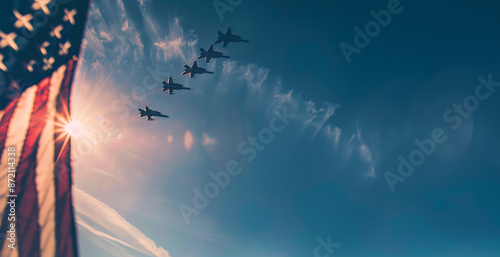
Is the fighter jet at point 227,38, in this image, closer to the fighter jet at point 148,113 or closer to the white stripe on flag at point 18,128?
the fighter jet at point 148,113

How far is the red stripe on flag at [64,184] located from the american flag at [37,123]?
1cm

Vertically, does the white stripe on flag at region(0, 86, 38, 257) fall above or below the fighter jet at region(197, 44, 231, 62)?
below

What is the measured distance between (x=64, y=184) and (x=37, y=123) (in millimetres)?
1463

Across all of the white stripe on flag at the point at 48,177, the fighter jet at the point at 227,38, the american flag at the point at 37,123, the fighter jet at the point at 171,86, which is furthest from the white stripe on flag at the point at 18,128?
the fighter jet at the point at 227,38

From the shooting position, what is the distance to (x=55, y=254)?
3309mm

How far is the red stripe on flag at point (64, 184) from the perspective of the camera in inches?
135

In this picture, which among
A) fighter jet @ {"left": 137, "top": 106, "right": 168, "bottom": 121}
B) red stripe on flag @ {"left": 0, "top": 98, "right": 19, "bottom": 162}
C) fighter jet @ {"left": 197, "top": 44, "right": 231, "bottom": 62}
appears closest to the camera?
red stripe on flag @ {"left": 0, "top": 98, "right": 19, "bottom": 162}

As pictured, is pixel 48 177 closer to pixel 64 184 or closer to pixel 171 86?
pixel 64 184

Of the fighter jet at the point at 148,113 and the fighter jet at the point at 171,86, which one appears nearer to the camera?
the fighter jet at the point at 148,113

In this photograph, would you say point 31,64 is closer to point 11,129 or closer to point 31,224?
point 11,129

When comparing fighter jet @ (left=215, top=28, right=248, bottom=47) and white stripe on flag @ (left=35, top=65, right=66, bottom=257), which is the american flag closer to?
white stripe on flag @ (left=35, top=65, right=66, bottom=257)

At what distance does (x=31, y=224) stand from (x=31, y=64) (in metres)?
3.05

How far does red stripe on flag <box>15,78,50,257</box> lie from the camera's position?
133 inches

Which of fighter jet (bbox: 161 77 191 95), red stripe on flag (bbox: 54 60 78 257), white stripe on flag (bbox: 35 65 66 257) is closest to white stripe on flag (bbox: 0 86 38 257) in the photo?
white stripe on flag (bbox: 35 65 66 257)
